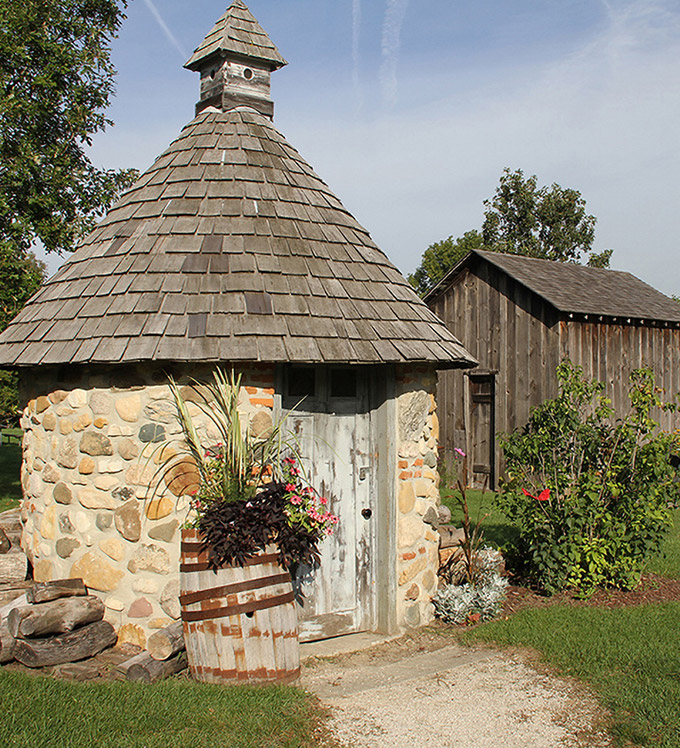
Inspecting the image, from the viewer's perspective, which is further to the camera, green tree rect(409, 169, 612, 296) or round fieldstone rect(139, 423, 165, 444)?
green tree rect(409, 169, 612, 296)

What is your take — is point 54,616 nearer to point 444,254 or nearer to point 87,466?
point 87,466

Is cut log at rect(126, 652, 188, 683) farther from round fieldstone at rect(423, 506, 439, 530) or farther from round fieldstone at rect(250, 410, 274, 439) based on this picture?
round fieldstone at rect(423, 506, 439, 530)

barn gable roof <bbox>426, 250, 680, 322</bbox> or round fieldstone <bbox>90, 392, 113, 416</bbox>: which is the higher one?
barn gable roof <bbox>426, 250, 680, 322</bbox>

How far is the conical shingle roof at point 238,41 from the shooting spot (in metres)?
6.87

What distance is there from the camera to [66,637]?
4.84 metres

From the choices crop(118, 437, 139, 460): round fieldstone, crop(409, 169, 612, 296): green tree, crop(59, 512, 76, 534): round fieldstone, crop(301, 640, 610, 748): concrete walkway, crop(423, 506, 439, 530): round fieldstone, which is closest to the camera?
crop(301, 640, 610, 748): concrete walkway

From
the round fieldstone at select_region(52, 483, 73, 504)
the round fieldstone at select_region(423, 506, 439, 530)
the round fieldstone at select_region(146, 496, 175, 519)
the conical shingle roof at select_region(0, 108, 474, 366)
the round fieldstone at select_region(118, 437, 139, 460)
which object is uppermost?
the conical shingle roof at select_region(0, 108, 474, 366)

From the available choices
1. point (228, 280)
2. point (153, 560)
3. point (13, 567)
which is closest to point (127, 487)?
point (153, 560)

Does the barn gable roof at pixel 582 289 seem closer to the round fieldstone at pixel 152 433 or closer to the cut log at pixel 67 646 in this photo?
the round fieldstone at pixel 152 433

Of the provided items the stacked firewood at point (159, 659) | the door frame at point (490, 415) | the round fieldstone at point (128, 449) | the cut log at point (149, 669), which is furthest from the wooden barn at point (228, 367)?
the door frame at point (490, 415)

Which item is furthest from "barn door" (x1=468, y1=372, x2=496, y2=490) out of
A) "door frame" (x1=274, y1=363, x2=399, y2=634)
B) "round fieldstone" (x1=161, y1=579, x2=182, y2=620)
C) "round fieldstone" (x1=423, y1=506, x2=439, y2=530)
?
"round fieldstone" (x1=161, y1=579, x2=182, y2=620)

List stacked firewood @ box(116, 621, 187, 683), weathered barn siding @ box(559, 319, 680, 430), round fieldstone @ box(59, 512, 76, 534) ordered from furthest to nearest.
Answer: weathered barn siding @ box(559, 319, 680, 430)
round fieldstone @ box(59, 512, 76, 534)
stacked firewood @ box(116, 621, 187, 683)

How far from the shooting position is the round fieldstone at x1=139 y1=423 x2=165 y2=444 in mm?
5078

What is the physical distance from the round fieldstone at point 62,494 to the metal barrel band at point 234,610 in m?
1.38
